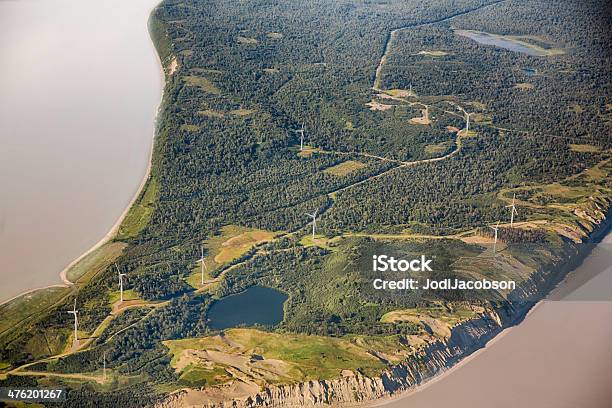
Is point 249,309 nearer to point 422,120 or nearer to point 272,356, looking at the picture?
point 272,356

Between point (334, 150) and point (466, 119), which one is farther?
point (466, 119)

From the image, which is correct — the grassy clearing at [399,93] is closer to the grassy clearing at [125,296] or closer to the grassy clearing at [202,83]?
the grassy clearing at [202,83]

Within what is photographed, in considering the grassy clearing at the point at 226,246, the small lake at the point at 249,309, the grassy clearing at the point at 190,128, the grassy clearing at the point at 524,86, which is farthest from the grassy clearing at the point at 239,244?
the grassy clearing at the point at 524,86

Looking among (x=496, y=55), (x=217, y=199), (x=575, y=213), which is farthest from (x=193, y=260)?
(x=496, y=55)

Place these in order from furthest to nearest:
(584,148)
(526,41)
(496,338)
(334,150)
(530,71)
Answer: (526,41) < (530,71) < (584,148) < (334,150) < (496,338)

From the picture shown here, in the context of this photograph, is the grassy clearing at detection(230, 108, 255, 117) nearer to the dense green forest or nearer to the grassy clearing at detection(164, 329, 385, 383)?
the dense green forest

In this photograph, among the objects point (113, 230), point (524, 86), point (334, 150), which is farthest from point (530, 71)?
point (113, 230)

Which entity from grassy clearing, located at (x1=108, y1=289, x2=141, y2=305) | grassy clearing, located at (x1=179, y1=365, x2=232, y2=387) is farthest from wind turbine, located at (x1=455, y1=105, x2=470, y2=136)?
grassy clearing, located at (x1=179, y1=365, x2=232, y2=387)
